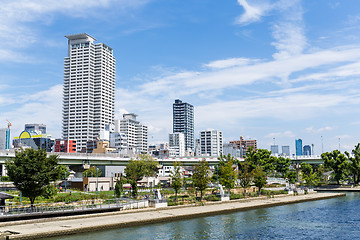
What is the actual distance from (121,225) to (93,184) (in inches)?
1815

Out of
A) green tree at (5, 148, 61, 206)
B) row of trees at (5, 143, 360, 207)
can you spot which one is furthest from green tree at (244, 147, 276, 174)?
green tree at (5, 148, 61, 206)

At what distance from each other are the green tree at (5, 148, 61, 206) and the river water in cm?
1185

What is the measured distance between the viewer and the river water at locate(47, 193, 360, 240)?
3772 cm

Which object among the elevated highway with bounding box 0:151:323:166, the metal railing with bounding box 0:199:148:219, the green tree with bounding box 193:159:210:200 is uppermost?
the elevated highway with bounding box 0:151:323:166

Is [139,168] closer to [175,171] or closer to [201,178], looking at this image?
[175,171]

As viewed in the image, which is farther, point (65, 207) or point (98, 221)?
point (65, 207)

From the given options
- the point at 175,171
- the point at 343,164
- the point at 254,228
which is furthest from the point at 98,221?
the point at 343,164

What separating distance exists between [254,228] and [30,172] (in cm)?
2980

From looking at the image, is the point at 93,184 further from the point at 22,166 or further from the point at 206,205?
the point at 22,166

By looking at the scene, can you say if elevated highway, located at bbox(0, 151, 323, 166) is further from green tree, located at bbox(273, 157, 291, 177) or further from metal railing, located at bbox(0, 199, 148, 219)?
metal railing, located at bbox(0, 199, 148, 219)

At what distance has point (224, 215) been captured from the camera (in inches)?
2106

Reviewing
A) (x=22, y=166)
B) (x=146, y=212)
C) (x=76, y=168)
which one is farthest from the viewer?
(x=76, y=168)

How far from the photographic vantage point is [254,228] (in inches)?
1671

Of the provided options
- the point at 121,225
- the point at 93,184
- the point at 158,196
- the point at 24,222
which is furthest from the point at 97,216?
the point at 93,184
